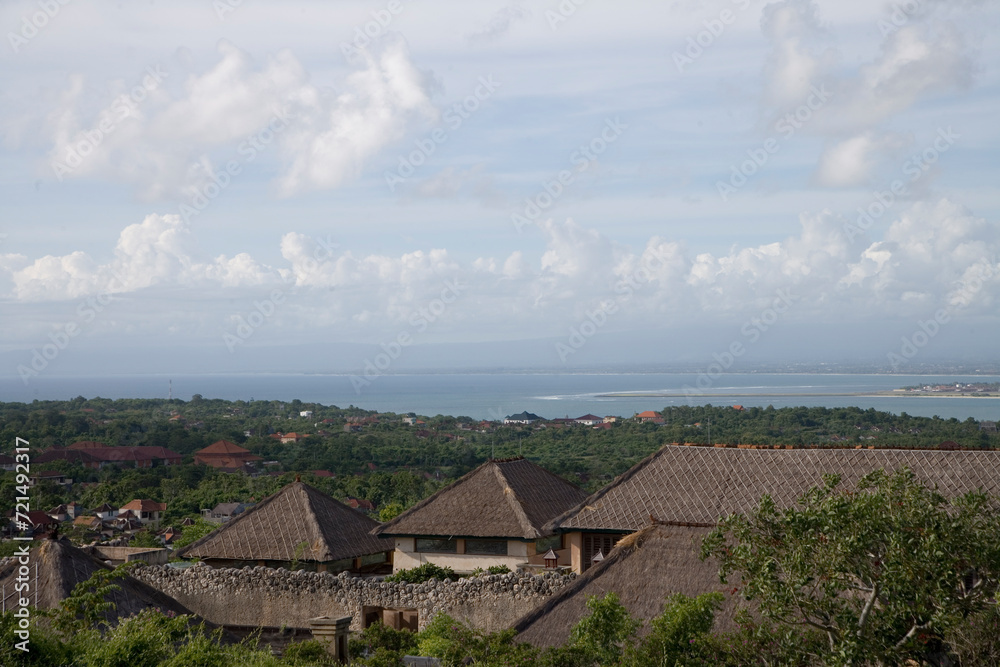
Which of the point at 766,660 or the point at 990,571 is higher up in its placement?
the point at 990,571

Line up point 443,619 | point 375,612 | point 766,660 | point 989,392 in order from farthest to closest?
point 989,392, point 375,612, point 443,619, point 766,660

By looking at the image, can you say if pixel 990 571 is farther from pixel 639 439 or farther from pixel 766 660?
pixel 639 439

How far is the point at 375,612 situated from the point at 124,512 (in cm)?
3770

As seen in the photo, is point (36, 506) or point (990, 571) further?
point (36, 506)

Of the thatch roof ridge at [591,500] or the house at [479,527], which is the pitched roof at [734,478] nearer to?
the thatch roof ridge at [591,500]

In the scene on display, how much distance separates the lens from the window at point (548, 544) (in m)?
21.0

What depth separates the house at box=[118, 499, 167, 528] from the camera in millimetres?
51938

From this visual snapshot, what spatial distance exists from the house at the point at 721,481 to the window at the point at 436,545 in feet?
9.24

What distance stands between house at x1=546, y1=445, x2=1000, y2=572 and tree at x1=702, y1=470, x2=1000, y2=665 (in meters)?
7.96

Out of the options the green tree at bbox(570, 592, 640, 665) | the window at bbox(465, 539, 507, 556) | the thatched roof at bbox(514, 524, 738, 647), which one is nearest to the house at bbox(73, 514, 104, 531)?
the window at bbox(465, 539, 507, 556)

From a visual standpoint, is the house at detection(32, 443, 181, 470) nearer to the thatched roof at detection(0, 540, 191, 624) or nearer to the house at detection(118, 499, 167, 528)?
the house at detection(118, 499, 167, 528)

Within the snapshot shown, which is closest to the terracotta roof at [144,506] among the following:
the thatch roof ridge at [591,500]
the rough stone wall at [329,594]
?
the rough stone wall at [329,594]

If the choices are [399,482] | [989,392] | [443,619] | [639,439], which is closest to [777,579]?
[443,619]

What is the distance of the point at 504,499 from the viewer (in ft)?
72.1
